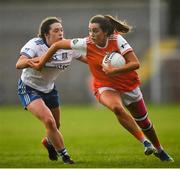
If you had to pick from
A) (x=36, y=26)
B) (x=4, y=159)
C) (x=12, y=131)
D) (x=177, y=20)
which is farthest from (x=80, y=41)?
(x=177, y=20)

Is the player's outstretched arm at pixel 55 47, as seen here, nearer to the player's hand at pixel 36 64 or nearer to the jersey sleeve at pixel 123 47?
the player's hand at pixel 36 64

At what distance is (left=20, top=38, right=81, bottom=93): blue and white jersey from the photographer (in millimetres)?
Result: 12211

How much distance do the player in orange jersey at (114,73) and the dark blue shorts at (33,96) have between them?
1.96 ft

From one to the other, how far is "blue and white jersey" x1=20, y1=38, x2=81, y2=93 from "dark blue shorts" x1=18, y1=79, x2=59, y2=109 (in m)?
0.07

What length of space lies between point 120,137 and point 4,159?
19.9 feet

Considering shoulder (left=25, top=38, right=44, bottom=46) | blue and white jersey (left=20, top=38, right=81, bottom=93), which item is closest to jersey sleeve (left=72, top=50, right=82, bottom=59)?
blue and white jersey (left=20, top=38, right=81, bottom=93)

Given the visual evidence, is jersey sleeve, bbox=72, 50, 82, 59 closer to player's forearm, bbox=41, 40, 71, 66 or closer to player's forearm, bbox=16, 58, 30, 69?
player's forearm, bbox=41, 40, 71, 66

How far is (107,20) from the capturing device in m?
11.9

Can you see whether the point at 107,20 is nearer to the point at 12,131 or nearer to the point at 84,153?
the point at 84,153

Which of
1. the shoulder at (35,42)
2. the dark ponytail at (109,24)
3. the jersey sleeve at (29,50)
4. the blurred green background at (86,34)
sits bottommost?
the blurred green background at (86,34)

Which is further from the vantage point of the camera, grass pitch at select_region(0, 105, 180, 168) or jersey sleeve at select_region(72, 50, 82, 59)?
jersey sleeve at select_region(72, 50, 82, 59)

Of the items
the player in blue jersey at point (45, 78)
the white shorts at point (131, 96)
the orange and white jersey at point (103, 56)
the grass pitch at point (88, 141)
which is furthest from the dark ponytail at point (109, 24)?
the grass pitch at point (88, 141)

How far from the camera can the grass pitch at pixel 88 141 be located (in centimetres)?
1212

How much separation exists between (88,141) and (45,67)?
5.30 meters
